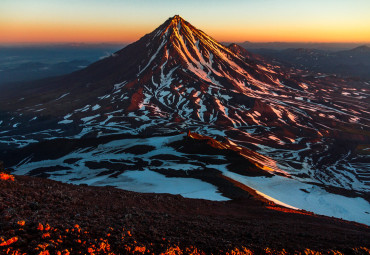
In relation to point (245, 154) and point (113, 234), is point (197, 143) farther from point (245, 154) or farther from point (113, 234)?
point (113, 234)

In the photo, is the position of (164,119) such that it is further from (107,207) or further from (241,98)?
(107,207)

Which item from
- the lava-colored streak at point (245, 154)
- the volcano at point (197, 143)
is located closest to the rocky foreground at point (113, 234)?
the volcano at point (197, 143)

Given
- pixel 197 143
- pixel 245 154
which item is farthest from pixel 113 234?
pixel 245 154

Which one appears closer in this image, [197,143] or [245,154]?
[197,143]

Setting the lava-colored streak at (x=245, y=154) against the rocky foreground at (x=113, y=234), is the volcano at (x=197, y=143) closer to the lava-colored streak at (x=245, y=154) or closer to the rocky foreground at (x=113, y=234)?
the lava-colored streak at (x=245, y=154)

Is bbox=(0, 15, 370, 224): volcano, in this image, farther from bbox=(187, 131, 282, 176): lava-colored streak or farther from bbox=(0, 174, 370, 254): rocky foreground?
bbox=(0, 174, 370, 254): rocky foreground

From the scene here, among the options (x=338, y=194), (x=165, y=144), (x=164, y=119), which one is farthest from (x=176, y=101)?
(x=338, y=194)

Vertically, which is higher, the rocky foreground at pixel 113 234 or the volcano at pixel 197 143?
the rocky foreground at pixel 113 234

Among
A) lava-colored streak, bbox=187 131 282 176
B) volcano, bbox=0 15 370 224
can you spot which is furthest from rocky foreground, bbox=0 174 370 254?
lava-colored streak, bbox=187 131 282 176

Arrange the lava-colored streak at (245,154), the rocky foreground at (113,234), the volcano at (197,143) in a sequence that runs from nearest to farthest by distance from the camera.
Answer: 1. the rocky foreground at (113,234)
2. the volcano at (197,143)
3. the lava-colored streak at (245,154)
